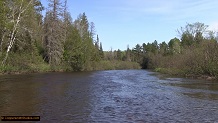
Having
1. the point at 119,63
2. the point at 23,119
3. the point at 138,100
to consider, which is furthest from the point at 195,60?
the point at 119,63

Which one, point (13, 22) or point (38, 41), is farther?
point (38, 41)

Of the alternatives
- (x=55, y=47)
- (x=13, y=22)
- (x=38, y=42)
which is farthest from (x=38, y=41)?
(x=13, y=22)

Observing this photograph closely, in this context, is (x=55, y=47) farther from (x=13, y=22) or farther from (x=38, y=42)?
(x=13, y=22)

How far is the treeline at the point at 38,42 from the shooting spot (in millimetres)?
44219

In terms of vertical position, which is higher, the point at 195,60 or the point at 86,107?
the point at 195,60

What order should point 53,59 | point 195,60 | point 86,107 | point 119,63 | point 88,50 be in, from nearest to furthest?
1. point 86,107
2. point 195,60
3. point 53,59
4. point 88,50
5. point 119,63

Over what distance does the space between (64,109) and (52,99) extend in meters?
3.29

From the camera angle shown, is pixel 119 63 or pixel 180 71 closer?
pixel 180 71

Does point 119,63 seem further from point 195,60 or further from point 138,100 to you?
point 138,100

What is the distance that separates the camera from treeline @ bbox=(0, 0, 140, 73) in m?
44.2

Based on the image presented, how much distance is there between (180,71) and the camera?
45.3 metres

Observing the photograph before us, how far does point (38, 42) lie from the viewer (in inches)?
2554

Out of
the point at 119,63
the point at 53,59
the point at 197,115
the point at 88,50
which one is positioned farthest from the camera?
the point at 119,63

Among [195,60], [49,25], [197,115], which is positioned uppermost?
[49,25]
